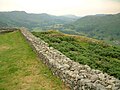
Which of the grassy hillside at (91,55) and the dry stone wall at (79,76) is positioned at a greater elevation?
the dry stone wall at (79,76)

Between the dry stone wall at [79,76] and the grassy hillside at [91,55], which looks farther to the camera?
the grassy hillside at [91,55]

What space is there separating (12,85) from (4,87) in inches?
22.1

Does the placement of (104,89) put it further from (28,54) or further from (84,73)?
(28,54)

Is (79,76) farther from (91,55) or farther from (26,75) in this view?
(91,55)

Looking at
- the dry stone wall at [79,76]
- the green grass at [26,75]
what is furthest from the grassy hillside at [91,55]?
the dry stone wall at [79,76]

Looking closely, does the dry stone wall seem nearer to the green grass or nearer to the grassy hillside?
the green grass

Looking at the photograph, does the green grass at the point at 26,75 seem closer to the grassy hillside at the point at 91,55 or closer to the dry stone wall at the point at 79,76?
the dry stone wall at the point at 79,76

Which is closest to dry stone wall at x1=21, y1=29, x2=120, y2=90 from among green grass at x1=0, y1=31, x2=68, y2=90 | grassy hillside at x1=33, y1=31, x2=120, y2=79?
green grass at x1=0, y1=31, x2=68, y2=90

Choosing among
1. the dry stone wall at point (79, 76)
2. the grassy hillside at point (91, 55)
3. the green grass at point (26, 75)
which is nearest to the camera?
the dry stone wall at point (79, 76)

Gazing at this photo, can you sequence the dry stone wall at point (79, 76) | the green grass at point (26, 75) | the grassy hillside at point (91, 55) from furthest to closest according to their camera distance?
the grassy hillside at point (91, 55) → the green grass at point (26, 75) → the dry stone wall at point (79, 76)

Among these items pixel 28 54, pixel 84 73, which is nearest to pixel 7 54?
pixel 28 54

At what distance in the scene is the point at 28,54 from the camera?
1029 inches

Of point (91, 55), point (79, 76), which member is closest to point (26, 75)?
point (79, 76)

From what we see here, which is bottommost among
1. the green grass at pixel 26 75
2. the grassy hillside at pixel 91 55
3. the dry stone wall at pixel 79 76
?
Answer: the grassy hillside at pixel 91 55
